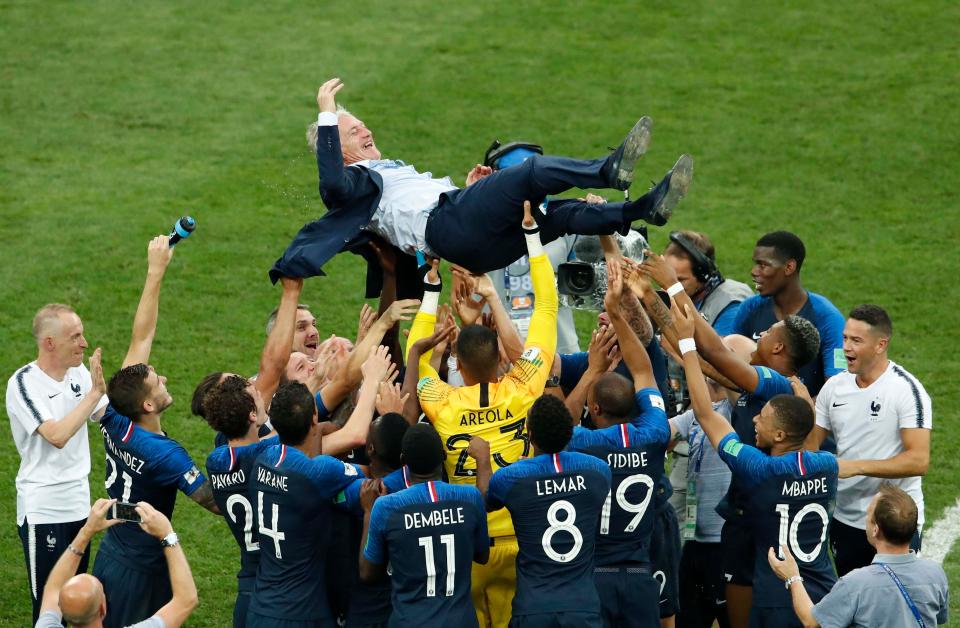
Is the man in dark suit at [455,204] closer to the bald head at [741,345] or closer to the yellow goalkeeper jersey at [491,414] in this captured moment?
the yellow goalkeeper jersey at [491,414]

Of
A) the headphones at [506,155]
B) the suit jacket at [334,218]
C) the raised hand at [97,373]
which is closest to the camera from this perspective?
the raised hand at [97,373]

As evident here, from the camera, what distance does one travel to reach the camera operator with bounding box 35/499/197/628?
5.21 m

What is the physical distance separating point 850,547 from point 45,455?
416 centimetres

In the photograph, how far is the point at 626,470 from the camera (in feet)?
20.4

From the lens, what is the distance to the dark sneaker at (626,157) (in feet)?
21.0

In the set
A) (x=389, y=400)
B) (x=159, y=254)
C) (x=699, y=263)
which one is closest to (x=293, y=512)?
(x=389, y=400)

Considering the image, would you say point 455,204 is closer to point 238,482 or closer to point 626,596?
point 238,482

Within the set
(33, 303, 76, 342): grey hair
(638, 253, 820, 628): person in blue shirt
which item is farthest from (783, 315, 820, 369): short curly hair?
(33, 303, 76, 342): grey hair

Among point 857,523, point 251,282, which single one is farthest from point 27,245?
point 857,523

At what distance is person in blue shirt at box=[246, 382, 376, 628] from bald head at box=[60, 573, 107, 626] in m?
0.90

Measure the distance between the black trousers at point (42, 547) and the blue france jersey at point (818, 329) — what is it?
3885 millimetres

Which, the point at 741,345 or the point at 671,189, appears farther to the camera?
the point at 741,345

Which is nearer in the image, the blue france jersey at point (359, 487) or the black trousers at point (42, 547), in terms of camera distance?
the blue france jersey at point (359, 487)

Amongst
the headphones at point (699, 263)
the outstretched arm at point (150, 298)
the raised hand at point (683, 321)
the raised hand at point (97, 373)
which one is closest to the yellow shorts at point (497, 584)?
the raised hand at point (683, 321)
